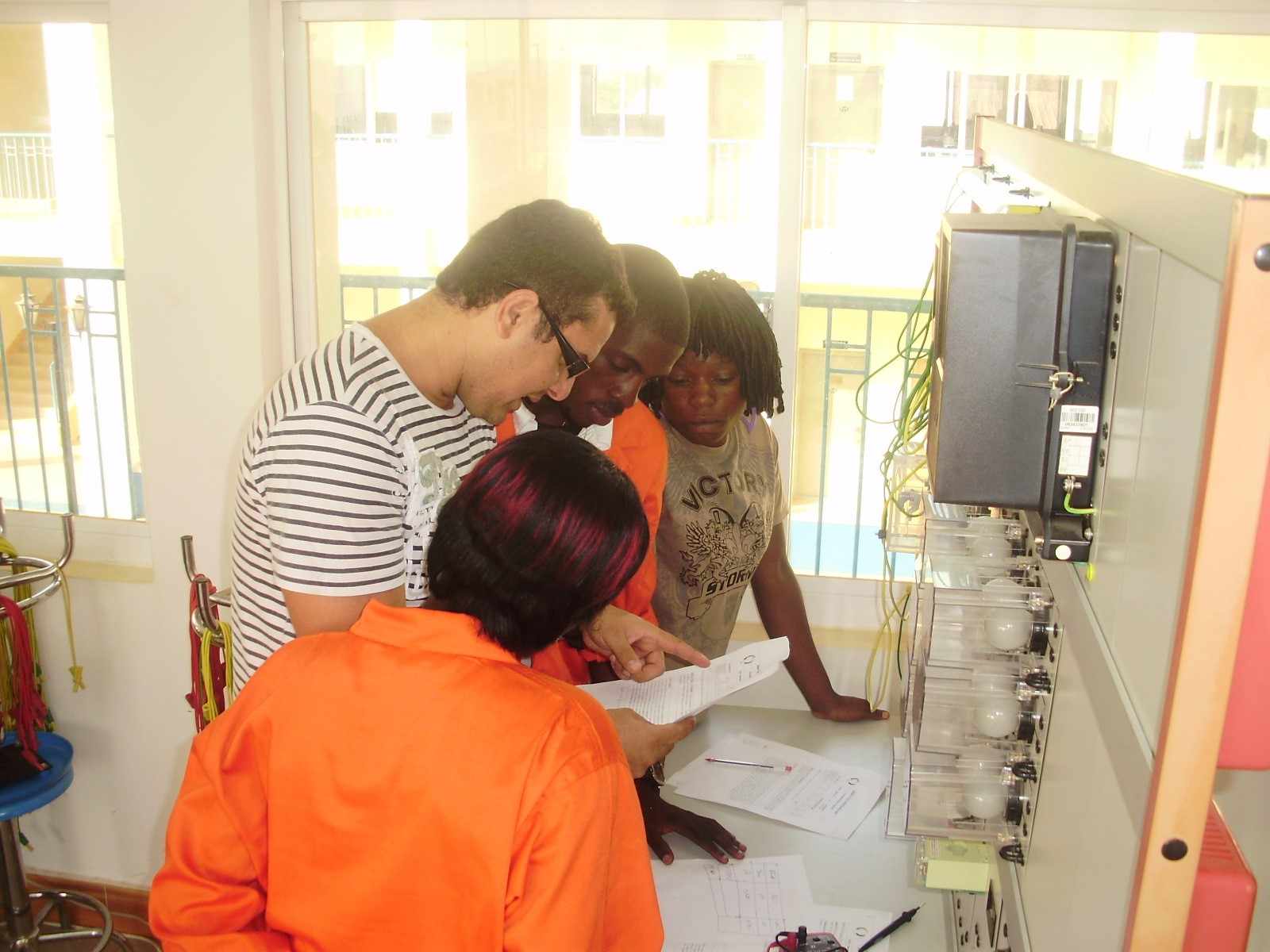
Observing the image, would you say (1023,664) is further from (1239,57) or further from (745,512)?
(1239,57)

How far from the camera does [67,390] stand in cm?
293

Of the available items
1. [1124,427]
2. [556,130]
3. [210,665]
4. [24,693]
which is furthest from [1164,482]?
[24,693]

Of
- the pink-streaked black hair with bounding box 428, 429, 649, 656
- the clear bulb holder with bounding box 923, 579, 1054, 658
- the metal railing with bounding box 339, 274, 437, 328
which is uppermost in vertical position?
the metal railing with bounding box 339, 274, 437, 328

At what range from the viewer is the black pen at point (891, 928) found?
1.40 metres

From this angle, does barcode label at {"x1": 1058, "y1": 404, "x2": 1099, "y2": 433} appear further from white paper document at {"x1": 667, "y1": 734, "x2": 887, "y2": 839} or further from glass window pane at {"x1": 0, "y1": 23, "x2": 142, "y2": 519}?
glass window pane at {"x1": 0, "y1": 23, "x2": 142, "y2": 519}

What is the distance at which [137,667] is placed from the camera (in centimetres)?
269

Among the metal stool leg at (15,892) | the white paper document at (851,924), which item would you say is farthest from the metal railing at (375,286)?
the white paper document at (851,924)

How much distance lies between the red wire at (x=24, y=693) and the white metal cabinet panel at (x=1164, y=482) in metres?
2.24

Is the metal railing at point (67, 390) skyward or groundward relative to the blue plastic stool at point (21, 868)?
skyward

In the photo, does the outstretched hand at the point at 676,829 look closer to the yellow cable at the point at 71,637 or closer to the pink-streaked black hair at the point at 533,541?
the pink-streaked black hair at the point at 533,541

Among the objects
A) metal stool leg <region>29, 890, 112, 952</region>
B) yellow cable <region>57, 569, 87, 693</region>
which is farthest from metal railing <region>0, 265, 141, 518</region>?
metal stool leg <region>29, 890, 112, 952</region>

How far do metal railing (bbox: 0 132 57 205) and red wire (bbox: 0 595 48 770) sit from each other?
3.22 ft

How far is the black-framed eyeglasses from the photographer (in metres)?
1.20

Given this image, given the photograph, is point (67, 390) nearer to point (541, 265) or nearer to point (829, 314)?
point (829, 314)
